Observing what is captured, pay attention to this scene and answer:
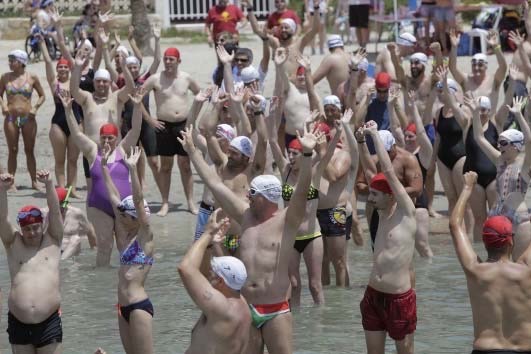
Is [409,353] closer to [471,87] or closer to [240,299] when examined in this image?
[240,299]

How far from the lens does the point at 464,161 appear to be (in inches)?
587

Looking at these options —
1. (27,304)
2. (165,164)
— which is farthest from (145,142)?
(27,304)

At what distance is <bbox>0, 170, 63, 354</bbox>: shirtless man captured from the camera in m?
9.88

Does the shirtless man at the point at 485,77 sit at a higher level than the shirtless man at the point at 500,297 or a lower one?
lower

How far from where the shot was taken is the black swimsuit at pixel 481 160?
1430cm

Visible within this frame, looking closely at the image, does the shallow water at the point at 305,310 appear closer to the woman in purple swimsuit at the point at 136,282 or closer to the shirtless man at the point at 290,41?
the woman in purple swimsuit at the point at 136,282

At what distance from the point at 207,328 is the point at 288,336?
135 cm

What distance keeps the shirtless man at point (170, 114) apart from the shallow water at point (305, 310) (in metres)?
1.94

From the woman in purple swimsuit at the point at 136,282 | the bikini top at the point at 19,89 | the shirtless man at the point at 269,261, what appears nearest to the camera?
the shirtless man at the point at 269,261

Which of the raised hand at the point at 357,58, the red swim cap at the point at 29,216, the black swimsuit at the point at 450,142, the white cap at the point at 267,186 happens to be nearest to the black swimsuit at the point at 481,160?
the black swimsuit at the point at 450,142

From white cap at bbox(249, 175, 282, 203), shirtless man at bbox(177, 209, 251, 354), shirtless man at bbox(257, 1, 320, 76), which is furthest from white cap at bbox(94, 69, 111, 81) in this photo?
shirtless man at bbox(177, 209, 251, 354)

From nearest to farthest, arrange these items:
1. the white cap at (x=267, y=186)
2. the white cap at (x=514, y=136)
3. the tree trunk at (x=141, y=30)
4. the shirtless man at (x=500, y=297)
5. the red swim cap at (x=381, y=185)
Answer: the shirtless man at (x=500, y=297), the white cap at (x=267, y=186), the red swim cap at (x=381, y=185), the white cap at (x=514, y=136), the tree trunk at (x=141, y=30)

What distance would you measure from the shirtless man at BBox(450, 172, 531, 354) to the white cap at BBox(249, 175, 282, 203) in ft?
5.15

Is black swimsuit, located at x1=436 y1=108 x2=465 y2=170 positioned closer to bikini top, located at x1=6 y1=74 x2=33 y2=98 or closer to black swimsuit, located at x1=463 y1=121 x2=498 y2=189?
black swimsuit, located at x1=463 y1=121 x2=498 y2=189
